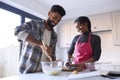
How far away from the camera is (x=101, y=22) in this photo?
3061 mm

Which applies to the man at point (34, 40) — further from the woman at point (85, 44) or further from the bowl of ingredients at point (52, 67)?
the woman at point (85, 44)

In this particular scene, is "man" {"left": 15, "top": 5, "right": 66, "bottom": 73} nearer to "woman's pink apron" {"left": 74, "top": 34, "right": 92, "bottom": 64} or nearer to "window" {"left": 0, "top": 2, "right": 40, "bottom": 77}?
"woman's pink apron" {"left": 74, "top": 34, "right": 92, "bottom": 64}

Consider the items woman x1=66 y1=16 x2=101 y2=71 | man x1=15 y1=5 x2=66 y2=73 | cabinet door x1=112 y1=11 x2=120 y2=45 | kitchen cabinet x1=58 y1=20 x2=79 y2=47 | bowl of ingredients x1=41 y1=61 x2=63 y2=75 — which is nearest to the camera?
bowl of ingredients x1=41 y1=61 x2=63 y2=75

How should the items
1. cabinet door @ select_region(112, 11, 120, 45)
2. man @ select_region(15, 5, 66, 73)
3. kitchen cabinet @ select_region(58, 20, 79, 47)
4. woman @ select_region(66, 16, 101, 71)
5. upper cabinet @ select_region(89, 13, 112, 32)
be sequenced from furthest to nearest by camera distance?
kitchen cabinet @ select_region(58, 20, 79, 47)
upper cabinet @ select_region(89, 13, 112, 32)
cabinet door @ select_region(112, 11, 120, 45)
woman @ select_region(66, 16, 101, 71)
man @ select_region(15, 5, 66, 73)

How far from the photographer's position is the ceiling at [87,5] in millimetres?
2994

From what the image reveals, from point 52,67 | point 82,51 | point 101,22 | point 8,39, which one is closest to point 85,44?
point 82,51

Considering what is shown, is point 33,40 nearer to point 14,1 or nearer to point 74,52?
point 74,52

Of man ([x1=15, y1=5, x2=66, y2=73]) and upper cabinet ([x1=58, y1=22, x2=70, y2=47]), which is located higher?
upper cabinet ([x1=58, y1=22, x2=70, y2=47])

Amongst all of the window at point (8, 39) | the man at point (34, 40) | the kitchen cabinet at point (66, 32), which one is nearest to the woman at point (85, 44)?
the man at point (34, 40)

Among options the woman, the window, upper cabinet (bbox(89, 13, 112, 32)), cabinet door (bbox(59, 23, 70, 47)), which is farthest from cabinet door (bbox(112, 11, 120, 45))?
the window

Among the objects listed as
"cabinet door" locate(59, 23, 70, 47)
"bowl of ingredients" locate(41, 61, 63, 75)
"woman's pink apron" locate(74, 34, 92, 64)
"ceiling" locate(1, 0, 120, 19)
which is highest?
"ceiling" locate(1, 0, 120, 19)

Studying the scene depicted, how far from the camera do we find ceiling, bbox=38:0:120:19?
299 cm

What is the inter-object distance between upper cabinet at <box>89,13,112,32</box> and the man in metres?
1.92

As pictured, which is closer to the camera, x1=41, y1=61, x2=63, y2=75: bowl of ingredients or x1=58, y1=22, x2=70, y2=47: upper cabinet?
x1=41, y1=61, x2=63, y2=75: bowl of ingredients
